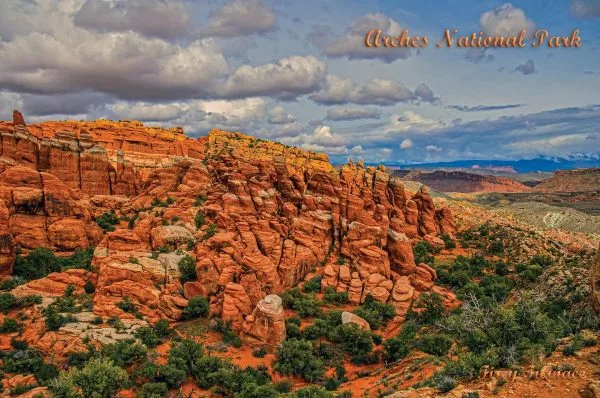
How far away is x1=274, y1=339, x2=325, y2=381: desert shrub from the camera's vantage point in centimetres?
3866

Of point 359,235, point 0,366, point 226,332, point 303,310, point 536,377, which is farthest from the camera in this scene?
point 359,235

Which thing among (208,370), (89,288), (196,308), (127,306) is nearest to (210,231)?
(196,308)

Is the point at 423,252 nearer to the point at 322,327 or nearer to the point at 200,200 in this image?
the point at 322,327

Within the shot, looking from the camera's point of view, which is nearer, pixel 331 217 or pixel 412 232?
pixel 331 217

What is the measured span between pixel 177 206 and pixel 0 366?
2886 centimetres

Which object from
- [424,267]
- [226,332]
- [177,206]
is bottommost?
[226,332]

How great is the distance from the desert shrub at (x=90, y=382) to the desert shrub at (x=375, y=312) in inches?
1035

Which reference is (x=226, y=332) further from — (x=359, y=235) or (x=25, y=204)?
(x=25, y=204)

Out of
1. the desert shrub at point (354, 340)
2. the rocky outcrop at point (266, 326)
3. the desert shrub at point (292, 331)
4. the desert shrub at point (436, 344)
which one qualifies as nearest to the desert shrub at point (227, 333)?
the rocky outcrop at point (266, 326)

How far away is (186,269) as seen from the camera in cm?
4853

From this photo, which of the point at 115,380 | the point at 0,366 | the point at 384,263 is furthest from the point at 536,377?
the point at 0,366

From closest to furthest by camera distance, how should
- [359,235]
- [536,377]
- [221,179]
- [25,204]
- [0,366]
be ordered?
[536,377]
[0,366]
[25,204]
[359,235]
[221,179]

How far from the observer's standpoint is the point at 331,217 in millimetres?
61156

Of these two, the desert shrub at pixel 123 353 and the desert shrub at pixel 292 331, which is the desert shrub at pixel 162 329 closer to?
the desert shrub at pixel 123 353
